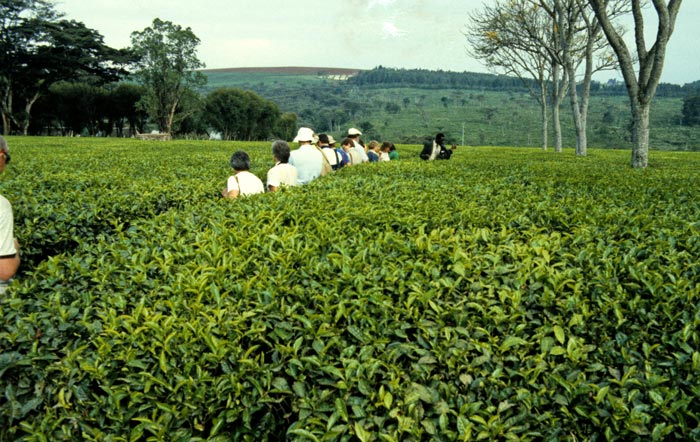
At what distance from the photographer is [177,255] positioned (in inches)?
158

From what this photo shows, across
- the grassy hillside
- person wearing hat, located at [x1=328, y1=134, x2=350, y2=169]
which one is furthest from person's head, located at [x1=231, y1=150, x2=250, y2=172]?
the grassy hillside

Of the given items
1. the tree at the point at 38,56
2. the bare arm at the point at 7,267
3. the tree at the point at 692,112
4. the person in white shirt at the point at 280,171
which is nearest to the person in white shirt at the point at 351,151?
the person in white shirt at the point at 280,171

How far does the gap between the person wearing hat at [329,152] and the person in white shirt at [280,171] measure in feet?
11.5

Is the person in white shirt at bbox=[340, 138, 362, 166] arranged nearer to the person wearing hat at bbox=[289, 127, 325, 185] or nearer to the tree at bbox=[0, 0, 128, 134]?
the person wearing hat at bbox=[289, 127, 325, 185]

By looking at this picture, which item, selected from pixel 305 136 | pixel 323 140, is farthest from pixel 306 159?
pixel 323 140

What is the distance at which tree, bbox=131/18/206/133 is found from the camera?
63.5 meters

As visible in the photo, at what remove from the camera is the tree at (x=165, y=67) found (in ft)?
208

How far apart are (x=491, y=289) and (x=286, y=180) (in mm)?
6673

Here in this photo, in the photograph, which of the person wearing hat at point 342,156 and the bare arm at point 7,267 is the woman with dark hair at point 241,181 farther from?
the person wearing hat at point 342,156

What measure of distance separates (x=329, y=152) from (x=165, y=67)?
58302 millimetres

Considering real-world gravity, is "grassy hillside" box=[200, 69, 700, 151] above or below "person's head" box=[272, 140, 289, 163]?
above

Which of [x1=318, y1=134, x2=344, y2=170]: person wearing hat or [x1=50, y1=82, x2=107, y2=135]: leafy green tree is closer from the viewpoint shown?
[x1=318, y1=134, x2=344, y2=170]: person wearing hat

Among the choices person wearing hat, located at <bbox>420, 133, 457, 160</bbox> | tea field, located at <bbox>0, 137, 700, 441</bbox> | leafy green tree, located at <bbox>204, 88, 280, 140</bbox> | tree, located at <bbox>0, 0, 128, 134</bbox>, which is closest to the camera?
tea field, located at <bbox>0, 137, 700, 441</bbox>

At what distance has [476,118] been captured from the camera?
12438cm
